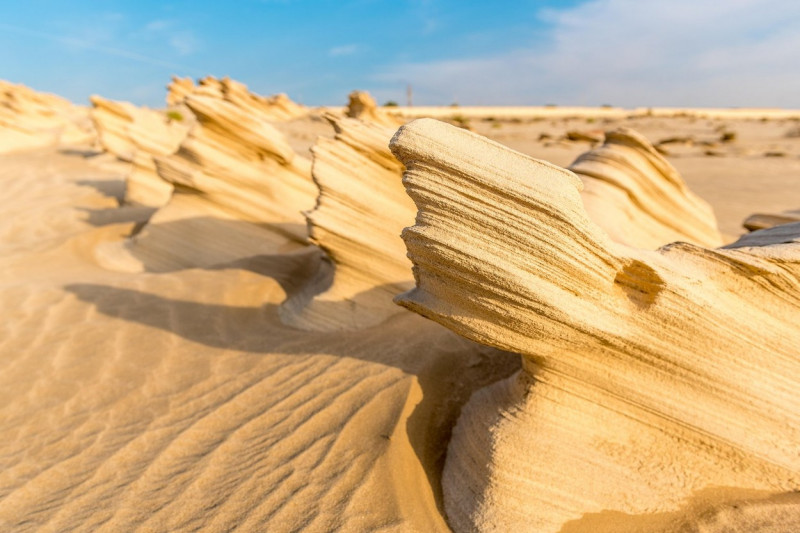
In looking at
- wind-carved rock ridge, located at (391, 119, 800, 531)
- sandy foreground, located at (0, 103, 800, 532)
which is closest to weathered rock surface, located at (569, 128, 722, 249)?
sandy foreground, located at (0, 103, 800, 532)

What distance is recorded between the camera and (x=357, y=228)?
380 cm

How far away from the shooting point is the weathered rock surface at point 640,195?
4082mm

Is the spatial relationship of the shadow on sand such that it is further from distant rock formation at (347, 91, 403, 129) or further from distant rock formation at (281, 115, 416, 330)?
distant rock formation at (347, 91, 403, 129)

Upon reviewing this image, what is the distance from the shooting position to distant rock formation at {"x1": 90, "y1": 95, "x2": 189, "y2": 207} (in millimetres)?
8352

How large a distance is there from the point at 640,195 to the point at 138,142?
9.36m

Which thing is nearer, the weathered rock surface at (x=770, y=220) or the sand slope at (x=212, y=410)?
the sand slope at (x=212, y=410)

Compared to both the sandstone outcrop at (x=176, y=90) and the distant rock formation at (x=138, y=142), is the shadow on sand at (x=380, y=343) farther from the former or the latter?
the sandstone outcrop at (x=176, y=90)

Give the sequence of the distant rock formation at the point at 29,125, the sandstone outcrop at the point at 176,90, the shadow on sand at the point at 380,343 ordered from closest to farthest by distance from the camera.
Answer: the shadow on sand at the point at 380,343, the distant rock formation at the point at 29,125, the sandstone outcrop at the point at 176,90

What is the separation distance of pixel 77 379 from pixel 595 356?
294cm

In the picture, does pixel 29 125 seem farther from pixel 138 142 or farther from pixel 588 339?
pixel 588 339

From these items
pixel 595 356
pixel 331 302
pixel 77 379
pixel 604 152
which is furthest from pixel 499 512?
pixel 604 152

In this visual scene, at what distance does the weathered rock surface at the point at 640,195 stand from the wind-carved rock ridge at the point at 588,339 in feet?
6.08

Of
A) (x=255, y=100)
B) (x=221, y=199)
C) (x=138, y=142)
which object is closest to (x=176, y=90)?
(x=255, y=100)

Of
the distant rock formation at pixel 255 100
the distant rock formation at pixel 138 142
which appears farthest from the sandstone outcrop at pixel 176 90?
the distant rock formation at pixel 138 142
